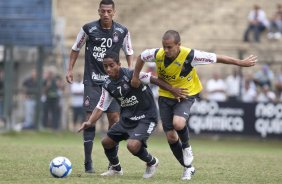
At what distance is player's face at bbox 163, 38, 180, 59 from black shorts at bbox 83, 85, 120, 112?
1698 millimetres

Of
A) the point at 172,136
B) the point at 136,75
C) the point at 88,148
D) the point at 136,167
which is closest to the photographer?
the point at 136,75

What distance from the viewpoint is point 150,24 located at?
32125 millimetres

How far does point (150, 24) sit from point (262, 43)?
5.61 meters

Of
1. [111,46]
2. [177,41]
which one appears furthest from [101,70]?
[177,41]

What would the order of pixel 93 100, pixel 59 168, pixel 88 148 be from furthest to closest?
pixel 93 100, pixel 88 148, pixel 59 168

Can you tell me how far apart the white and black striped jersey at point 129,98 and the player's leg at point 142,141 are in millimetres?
104

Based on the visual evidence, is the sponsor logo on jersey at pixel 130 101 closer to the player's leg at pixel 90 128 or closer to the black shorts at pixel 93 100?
the black shorts at pixel 93 100

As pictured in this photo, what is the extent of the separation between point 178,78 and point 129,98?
75 centimetres

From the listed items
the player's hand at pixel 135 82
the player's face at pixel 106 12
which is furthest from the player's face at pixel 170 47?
the player's face at pixel 106 12

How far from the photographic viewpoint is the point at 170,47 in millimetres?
11117

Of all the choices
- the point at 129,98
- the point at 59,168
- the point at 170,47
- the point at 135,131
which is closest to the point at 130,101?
the point at 129,98

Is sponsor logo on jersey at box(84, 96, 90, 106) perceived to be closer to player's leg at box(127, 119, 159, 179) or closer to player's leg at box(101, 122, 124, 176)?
player's leg at box(101, 122, 124, 176)

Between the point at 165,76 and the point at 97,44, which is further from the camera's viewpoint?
the point at 97,44

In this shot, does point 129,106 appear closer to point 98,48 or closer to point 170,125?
point 170,125
